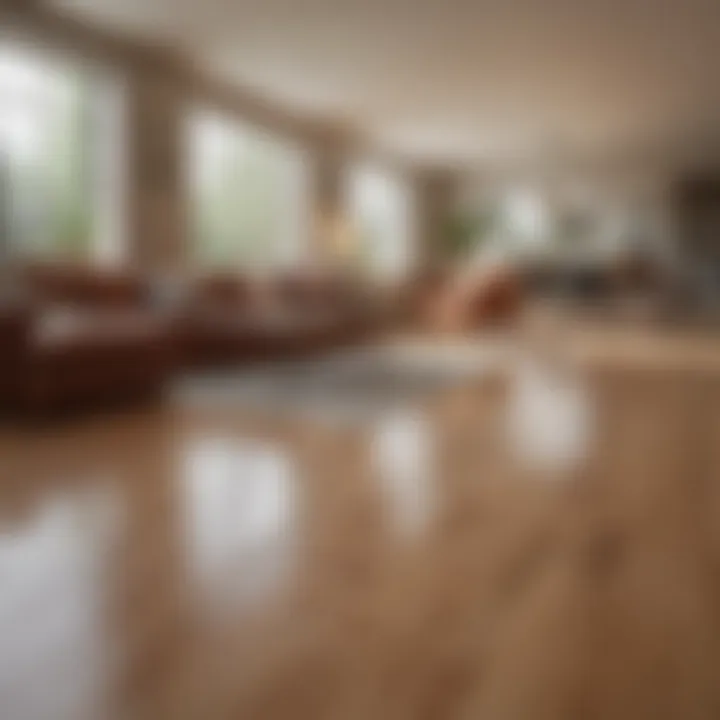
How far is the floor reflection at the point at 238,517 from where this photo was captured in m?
1.90

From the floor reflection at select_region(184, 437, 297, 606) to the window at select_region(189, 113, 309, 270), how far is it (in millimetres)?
4676

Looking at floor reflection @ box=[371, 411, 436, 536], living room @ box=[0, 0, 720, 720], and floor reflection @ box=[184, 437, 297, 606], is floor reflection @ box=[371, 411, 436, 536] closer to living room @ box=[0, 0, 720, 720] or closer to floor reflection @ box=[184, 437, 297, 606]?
living room @ box=[0, 0, 720, 720]

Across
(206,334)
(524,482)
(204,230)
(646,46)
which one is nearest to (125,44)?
(204,230)

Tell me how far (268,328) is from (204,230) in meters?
2.16

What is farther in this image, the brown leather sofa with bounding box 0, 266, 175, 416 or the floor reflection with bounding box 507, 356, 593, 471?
Result: the brown leather sofa with bounding box 0, 266, 175, 416

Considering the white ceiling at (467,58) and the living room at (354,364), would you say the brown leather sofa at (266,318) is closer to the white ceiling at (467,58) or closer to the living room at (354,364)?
the living room at (354,364)

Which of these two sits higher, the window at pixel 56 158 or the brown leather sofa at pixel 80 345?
the window at pixel 56 158

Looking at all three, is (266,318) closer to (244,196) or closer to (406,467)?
(244,196)

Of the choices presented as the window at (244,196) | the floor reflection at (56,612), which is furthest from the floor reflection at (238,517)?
the window at (244,196)

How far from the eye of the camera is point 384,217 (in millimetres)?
13203

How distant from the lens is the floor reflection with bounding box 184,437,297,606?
190cm

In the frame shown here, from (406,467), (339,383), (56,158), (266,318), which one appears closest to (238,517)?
(406,467)

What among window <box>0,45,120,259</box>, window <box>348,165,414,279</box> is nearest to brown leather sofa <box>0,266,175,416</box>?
window <box>0,45,120,259</box>

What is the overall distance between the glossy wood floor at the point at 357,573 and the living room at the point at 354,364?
0.01m
